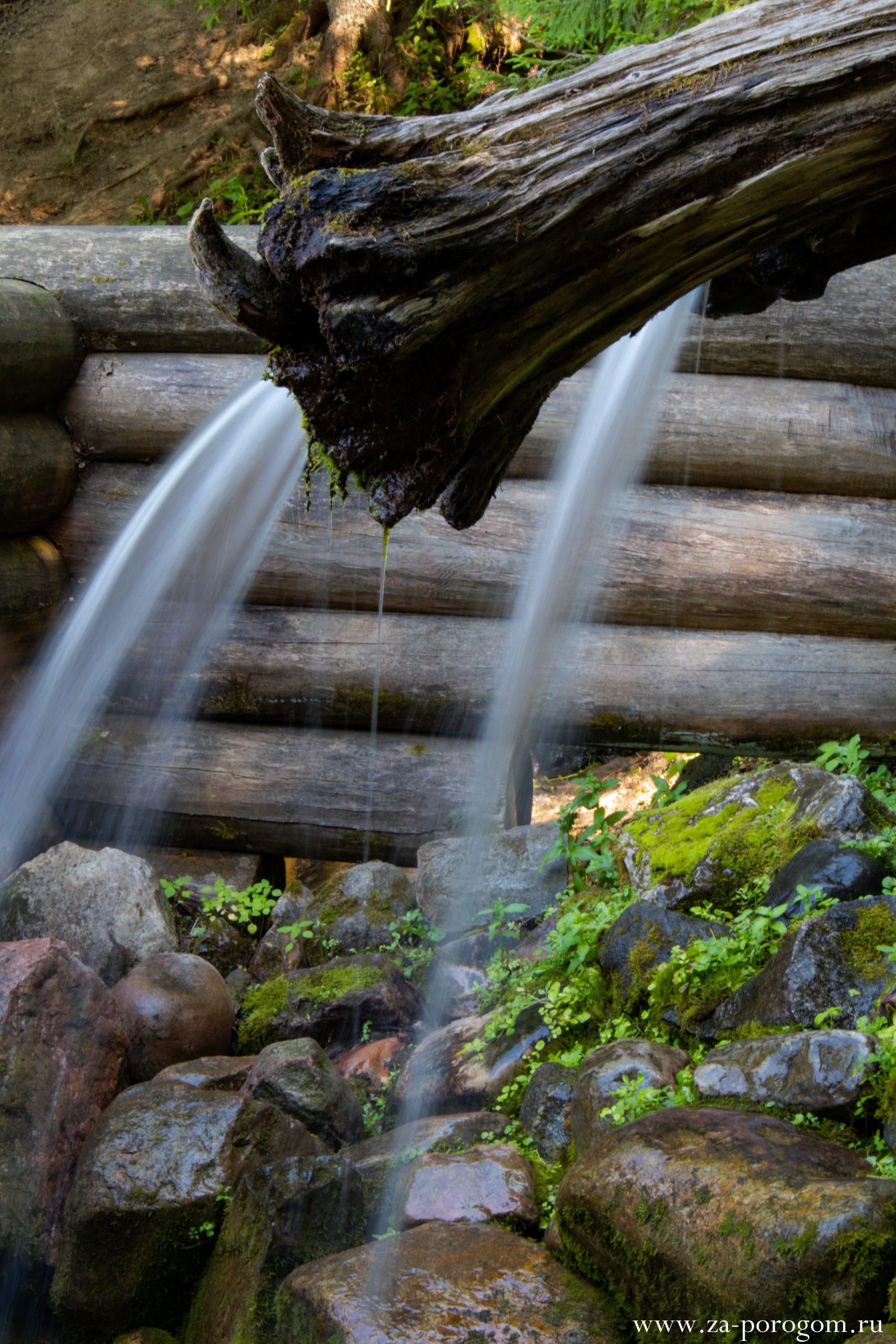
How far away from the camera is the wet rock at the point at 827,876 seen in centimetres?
290

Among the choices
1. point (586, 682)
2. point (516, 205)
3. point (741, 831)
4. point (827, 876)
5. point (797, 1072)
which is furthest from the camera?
point (586, 682)

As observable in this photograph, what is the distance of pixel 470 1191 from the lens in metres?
2.54

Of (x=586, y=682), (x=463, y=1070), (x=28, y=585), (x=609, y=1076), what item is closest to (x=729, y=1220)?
(x=609, y=1076)

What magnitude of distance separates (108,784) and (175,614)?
99 centimetres

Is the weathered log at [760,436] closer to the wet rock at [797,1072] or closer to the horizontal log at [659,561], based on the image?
the horizontal log at [659,561]

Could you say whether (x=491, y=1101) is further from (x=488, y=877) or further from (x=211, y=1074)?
(x=488, y=877)

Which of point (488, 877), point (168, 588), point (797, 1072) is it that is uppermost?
point (797, 1072)

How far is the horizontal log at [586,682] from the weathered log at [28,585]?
21.8 inches

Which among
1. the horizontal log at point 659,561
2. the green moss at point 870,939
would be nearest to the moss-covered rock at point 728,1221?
the green moss at point 870,939

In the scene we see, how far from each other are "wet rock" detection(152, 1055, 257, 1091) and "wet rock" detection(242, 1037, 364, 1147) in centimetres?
17

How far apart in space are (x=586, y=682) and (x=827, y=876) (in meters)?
2.46

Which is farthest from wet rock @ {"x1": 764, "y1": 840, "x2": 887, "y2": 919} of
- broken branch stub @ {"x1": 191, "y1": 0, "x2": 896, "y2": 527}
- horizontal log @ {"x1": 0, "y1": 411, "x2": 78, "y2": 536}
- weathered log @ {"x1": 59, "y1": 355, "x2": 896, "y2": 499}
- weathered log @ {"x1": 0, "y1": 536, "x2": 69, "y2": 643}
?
horizontal log @ {"x1": 0, "y1": 411, "x2": 78, "y2": 536}

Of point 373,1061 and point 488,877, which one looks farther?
point 488,877

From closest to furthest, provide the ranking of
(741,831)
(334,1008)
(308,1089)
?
1. (308,1089)
2. (741,831)
3. (334,1008)
